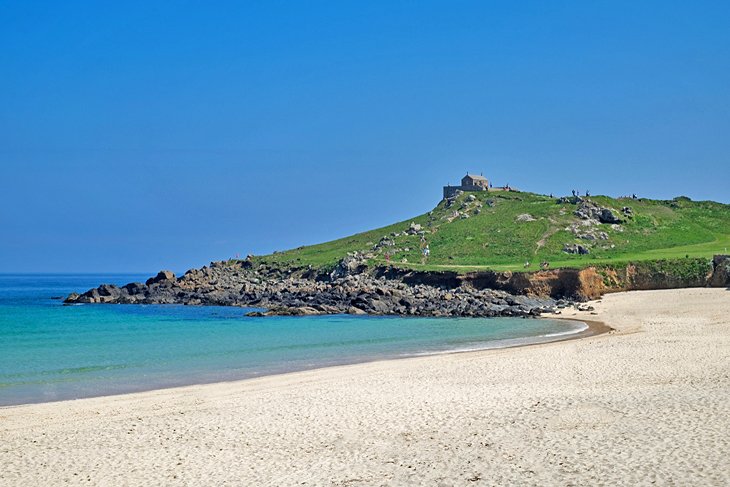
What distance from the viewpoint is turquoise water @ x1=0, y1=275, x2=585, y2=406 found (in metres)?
25.6

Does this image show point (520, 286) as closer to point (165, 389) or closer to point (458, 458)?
point (165, 389)

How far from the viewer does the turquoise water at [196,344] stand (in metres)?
25.6

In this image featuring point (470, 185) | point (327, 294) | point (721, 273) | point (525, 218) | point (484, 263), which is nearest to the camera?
point (721, 273)

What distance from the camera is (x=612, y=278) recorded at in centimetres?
5934

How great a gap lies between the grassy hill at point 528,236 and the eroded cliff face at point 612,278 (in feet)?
7.94

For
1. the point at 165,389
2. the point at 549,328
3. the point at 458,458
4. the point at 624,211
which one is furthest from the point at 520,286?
the point at 458,458

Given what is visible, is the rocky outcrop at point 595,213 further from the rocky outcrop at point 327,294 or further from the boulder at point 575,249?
the rocky outcrop at point 327,294

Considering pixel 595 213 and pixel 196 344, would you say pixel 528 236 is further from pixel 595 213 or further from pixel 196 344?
pixel 196 344

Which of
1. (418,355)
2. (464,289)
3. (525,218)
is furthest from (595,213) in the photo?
(418,355)

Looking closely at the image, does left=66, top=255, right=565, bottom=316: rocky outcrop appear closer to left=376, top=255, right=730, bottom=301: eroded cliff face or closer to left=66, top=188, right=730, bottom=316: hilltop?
left=66, top=188, right=730, bottom=316: hilltop

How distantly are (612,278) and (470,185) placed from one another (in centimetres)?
5467

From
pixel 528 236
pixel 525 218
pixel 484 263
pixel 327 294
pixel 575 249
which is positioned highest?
pixel 525 218

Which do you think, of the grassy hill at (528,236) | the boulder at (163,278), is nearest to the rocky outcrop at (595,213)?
the grassy hill at (528,236)

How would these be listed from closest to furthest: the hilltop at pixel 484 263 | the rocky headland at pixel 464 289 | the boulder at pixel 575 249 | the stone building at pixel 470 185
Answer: the rocky headland at pixel 464 289 → the hilltop at pixel 484 263 → the boulder at pixel 575 249 → the stone building at pixel 470 185
